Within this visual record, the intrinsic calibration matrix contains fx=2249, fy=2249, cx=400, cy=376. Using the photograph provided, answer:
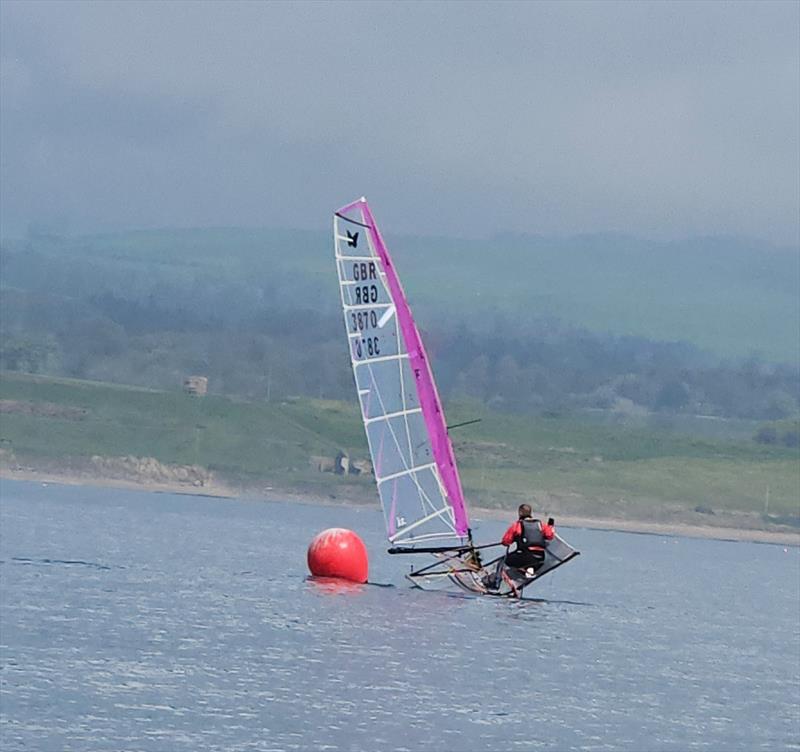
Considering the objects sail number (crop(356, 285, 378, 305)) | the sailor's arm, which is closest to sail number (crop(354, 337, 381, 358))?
sail number (crop(356, 285, 378, 305))

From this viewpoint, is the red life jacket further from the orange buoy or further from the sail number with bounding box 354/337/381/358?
the orange buoy

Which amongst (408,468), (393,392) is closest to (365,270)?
(393,392)

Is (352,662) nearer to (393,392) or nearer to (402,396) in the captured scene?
(393,392)

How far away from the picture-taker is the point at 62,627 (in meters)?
57.4

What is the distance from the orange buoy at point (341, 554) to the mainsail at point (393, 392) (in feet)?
13.4

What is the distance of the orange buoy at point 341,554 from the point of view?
6988cm

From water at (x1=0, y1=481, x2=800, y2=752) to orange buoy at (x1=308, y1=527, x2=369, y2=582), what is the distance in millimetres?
756

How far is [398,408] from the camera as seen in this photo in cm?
6494

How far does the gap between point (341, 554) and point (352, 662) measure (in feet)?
52.9

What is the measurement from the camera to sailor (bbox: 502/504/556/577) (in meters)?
64.4

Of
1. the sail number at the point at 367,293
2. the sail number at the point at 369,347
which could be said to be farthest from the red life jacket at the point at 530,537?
the sail number at the point at 367,293

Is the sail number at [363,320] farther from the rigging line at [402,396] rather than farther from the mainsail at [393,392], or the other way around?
the rigging line at [402,396]

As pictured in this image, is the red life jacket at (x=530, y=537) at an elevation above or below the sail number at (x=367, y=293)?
below

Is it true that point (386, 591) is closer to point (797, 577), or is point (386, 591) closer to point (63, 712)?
point (63, 712)
